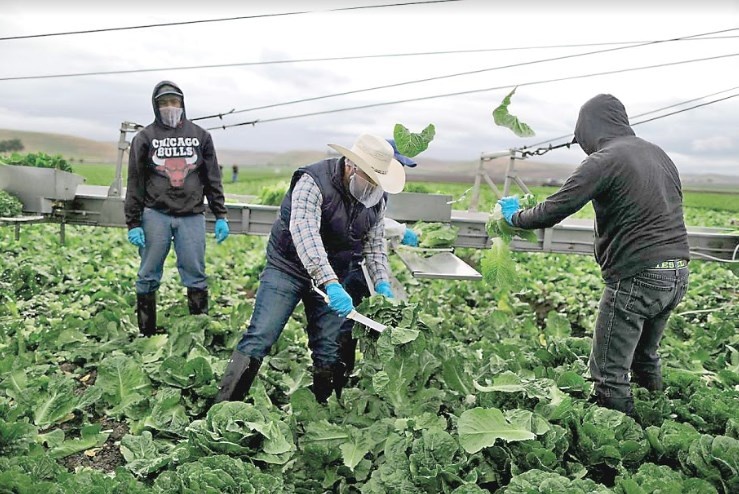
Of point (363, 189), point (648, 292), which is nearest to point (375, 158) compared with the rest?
point (363, 189)

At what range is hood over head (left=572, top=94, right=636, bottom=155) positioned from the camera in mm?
3232

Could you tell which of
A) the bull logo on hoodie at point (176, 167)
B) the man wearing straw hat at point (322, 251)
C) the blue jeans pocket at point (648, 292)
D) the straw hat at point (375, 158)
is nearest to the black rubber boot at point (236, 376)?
the man wearing straw hat at point (322, 251)

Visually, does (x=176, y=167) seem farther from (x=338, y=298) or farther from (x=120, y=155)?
(x=338, y=298)

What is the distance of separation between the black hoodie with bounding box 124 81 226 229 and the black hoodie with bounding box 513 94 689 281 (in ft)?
8.40

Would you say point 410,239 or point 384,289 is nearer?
point 384,289

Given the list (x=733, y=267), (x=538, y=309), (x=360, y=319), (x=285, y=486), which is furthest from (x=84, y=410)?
(x=733, y=267)

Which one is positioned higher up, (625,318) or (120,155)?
(120,155)

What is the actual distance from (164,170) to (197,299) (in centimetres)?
96

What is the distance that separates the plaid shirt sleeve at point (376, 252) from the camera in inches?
147

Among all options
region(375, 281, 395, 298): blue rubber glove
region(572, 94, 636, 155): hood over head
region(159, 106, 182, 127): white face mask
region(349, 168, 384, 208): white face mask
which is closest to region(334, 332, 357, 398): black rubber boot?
region(375, 281, 395, 298): blue rubber glove

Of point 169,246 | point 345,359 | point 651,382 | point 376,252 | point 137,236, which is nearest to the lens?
point 651,382

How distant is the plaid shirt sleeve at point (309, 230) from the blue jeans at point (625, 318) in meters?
1.37

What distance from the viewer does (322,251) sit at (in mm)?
3232

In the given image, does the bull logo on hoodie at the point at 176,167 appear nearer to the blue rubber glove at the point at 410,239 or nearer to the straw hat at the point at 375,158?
the blue rubber glove at the point at 410,239
